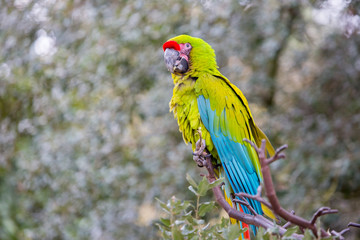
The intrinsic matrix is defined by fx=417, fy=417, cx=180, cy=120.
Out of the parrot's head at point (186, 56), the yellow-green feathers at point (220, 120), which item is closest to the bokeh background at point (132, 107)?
the parrot's head at point (186, 56)

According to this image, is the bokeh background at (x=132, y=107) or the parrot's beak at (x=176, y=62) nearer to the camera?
the parrot's beak at (x=176, y=62)

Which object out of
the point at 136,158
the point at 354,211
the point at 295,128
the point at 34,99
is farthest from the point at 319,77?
the point at 34,99

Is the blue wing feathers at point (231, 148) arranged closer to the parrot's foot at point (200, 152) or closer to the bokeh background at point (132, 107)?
the parrot's foot at point (200, 152)

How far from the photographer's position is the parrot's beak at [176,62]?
1.73m

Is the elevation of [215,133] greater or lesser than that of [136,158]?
lesser

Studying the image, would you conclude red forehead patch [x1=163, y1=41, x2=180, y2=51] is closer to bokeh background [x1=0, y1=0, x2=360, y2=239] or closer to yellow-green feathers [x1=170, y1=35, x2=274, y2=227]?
yellow-green feathers [x1=170, y1=35, x2=274, y2=227]

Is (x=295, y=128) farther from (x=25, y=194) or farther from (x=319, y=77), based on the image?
(x=25, y=194)

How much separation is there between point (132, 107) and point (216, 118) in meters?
1.23

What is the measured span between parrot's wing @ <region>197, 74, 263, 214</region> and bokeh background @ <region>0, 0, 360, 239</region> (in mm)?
860

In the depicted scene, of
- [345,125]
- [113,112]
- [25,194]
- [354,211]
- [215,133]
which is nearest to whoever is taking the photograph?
[215,133]

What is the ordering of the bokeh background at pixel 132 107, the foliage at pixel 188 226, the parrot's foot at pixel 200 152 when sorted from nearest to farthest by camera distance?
the foliage at pixel 188 226 → the parrot's foot at pixel 200 152 → the bokeh background at pixel 132 107

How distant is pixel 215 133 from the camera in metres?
1.66

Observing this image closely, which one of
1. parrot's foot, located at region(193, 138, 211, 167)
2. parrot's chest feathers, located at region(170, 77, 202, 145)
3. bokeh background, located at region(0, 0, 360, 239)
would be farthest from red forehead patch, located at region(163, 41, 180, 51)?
bokeh background, located at region(0, 0, 360, 239)

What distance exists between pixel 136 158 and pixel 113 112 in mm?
376
